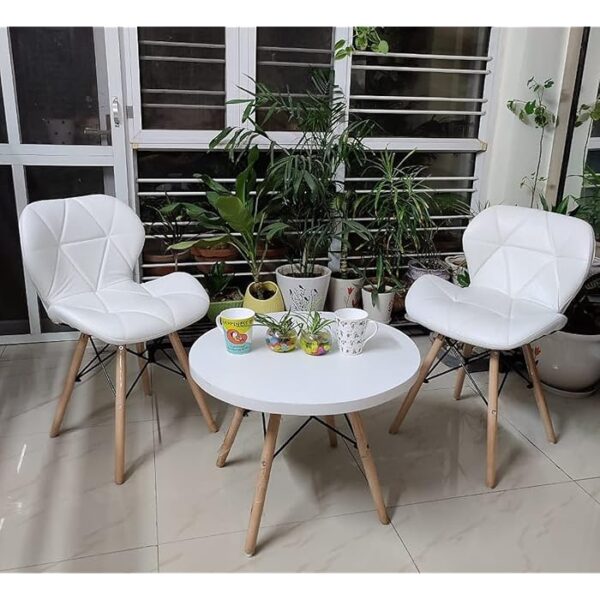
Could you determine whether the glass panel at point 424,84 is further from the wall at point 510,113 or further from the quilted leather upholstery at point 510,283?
the quilted leather upholstery at point 510,283

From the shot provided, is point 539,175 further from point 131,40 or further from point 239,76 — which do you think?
point 131,40

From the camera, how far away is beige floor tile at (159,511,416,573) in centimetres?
141

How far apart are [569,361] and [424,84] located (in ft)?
4.95

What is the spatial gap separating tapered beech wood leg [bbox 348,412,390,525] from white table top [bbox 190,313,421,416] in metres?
0.12

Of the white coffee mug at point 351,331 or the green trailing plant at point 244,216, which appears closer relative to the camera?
the white coffee mug at point 351,331

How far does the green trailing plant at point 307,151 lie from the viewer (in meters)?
2.43

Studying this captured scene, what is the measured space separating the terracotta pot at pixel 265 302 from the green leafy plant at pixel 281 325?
2.48 feet

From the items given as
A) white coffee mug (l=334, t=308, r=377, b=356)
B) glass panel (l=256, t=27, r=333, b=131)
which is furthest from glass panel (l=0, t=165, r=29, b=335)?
white coffee mug (l=334, t=308, r=377, b=356)

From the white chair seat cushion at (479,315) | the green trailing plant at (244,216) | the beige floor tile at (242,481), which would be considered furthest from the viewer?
the green trailing plant at (244,216)

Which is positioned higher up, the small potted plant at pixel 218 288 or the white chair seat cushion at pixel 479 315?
the white chair seat cushion at pixel 479 315

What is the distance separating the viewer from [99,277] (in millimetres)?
2031

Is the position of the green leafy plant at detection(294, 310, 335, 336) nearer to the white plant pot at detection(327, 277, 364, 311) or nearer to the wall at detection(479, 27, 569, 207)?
the white plant pot at detection(327, 277, 364, 311)

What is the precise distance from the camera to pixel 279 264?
2.87 m

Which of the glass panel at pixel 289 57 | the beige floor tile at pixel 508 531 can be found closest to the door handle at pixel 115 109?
the glass panel at pixel 289 57
